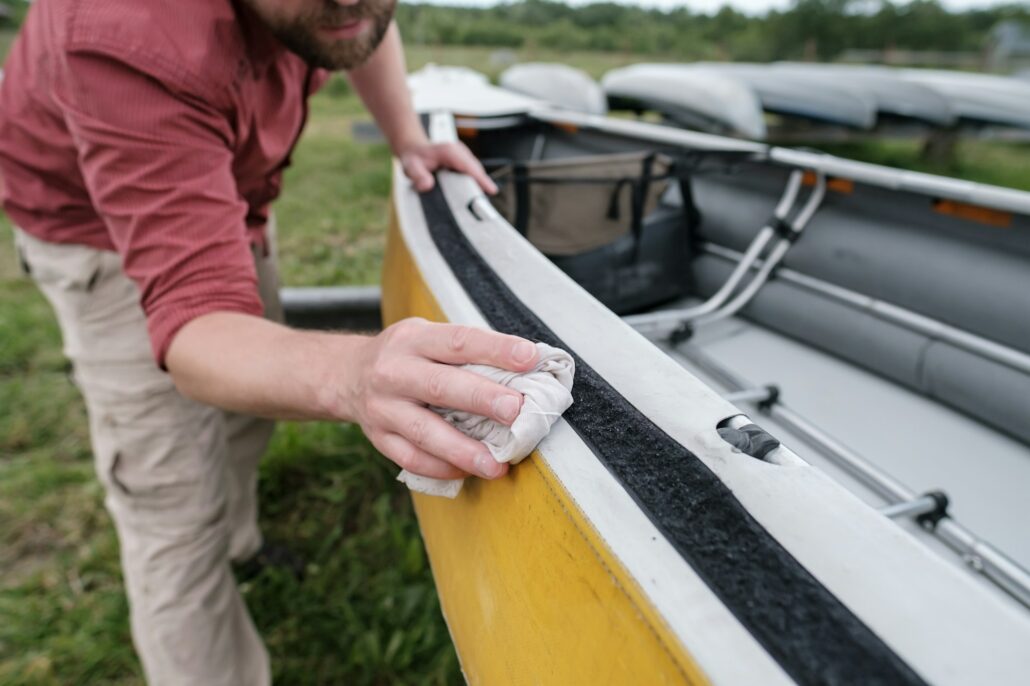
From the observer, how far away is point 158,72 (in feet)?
3.70

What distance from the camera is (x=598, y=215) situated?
2.34 meters

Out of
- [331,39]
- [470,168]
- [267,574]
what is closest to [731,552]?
[331,39]

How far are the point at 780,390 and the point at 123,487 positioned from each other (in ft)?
6.12

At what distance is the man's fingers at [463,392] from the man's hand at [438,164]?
112 cm

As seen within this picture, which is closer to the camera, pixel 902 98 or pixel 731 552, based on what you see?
pixel 731 552

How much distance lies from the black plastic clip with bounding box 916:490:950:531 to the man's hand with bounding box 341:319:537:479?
1.19 metres

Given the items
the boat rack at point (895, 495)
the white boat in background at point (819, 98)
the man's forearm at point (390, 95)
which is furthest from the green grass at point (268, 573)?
the white boat in background at point (819, 98)

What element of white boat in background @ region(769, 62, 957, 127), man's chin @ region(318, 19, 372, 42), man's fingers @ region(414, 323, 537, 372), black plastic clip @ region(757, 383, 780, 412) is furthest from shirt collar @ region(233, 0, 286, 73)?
white boat in background @ region(769, 62, 957, 127)

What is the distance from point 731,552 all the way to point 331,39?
1353 millimetres

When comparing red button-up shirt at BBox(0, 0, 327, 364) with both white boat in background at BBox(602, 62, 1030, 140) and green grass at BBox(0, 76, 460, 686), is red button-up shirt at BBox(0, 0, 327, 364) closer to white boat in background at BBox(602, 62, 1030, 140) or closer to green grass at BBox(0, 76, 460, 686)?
green grass at BBox(0, 76, 460, 686)

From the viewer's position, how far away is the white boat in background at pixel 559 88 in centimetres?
645

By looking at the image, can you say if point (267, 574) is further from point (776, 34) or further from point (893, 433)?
point (776, 34)

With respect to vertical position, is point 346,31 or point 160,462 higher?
point 346,31

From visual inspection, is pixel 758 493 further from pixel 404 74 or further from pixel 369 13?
pixel 404 74
